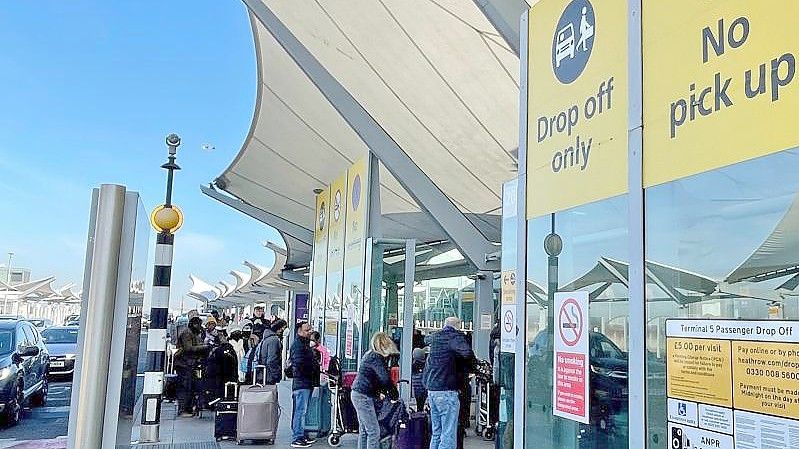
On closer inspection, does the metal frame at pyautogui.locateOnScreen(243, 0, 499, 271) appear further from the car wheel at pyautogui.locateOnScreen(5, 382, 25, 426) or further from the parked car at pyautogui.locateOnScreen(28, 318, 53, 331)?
the parked car at pyautogui.locateOnScreen(28, 318, 53, 331)

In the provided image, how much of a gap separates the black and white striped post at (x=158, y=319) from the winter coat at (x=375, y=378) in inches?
111

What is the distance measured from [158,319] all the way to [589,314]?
278 inches

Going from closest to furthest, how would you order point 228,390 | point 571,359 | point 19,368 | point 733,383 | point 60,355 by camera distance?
point 733,383
point 571,359
point 19,368
point 228,390
point 60,355

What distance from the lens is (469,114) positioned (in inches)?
421

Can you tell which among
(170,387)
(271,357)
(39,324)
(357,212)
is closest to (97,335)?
(271,357)

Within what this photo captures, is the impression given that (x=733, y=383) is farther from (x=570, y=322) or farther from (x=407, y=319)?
(x=407, y=319)

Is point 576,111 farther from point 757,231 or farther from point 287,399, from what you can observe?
point 287,399

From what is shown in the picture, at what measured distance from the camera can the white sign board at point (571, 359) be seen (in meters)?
3.39

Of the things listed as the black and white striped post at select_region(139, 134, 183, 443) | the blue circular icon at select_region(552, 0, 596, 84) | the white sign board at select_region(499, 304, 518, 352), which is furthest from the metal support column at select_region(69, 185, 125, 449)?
the black and white striped post at select_region(139, 134, 183, 443)

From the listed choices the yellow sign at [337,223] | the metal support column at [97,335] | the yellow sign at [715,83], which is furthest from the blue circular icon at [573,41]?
the yellow sign at [337,223]

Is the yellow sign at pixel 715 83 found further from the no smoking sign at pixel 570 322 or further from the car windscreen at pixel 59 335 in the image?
the car windscreen at pixel 59 335

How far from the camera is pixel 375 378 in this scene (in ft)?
25.3

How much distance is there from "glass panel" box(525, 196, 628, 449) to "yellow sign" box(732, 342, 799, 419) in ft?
2.36

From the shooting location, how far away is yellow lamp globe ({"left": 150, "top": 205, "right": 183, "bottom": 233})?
945 centimetres
